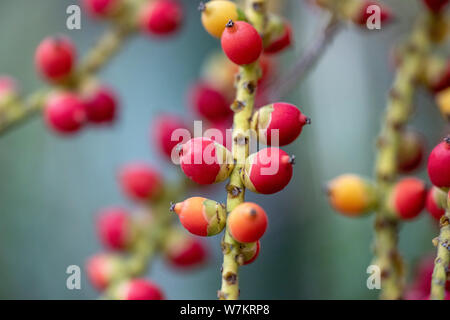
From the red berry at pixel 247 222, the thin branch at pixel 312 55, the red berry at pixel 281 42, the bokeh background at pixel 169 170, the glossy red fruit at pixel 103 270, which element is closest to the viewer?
the red berry at pixel 247 222

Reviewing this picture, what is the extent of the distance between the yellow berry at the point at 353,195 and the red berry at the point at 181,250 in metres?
0.28

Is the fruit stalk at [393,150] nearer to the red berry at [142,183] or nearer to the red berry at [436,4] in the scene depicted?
the red berry at [436,4]

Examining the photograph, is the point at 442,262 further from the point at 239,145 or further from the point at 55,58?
the point at 55,58

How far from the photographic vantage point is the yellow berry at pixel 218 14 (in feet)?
1.93

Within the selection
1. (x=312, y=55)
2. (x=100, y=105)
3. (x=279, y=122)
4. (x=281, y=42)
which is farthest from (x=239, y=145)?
(x=100, y=105)

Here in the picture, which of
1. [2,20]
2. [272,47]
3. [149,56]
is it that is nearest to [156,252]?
[272,47]

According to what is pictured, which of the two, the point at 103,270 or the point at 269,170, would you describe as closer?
the point at 269,170

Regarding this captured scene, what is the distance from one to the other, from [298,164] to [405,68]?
1.86 feet

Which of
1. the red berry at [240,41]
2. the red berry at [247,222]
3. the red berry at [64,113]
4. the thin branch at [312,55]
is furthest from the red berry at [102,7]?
the red berry at [247,222]

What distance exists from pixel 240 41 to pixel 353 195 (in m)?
0.27

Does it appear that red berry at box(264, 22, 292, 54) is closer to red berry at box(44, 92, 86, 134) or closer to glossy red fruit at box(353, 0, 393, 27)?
glossy red fruit at box(353, 0, 393, 27)

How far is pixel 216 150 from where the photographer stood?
521 millimetres

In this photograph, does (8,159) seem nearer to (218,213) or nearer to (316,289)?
(316,289)

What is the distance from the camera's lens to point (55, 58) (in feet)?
2.76
